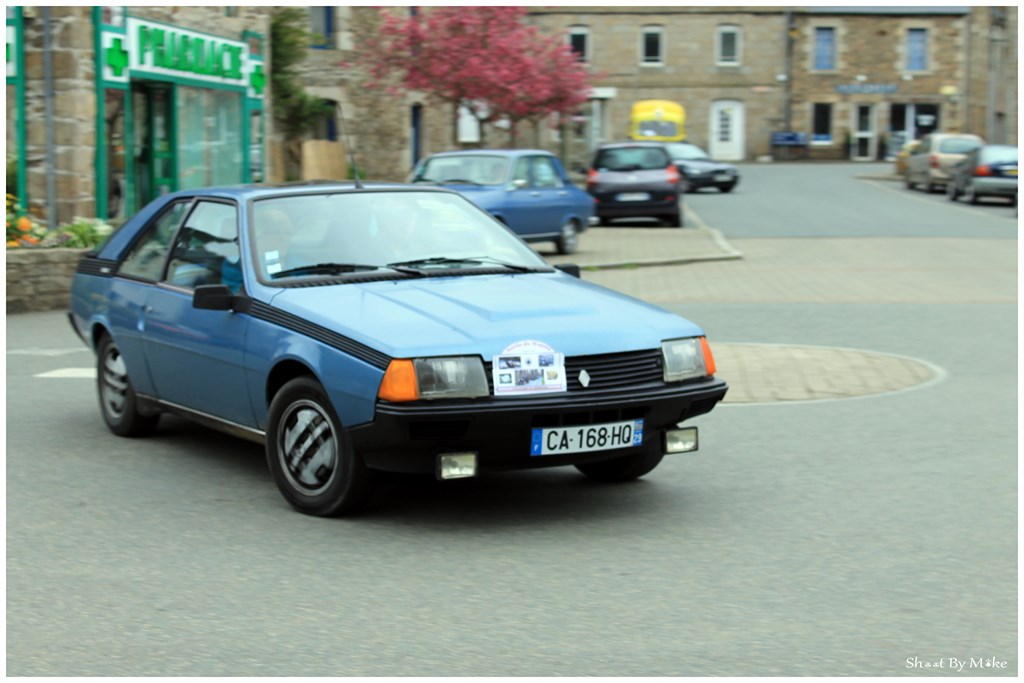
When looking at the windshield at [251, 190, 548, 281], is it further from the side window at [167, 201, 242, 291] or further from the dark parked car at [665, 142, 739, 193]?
the dark parked car at [665, 142, 739, 193]

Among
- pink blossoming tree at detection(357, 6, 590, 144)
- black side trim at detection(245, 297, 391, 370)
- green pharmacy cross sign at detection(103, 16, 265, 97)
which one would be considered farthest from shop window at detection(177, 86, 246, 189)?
black side trim at detection(245, 297, 391, 370)

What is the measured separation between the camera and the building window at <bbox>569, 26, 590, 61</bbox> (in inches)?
2694

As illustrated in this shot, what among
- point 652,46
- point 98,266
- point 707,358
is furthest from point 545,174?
point 652,46

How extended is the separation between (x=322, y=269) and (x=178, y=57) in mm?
17414

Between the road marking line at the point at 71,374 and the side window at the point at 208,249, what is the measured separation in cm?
324

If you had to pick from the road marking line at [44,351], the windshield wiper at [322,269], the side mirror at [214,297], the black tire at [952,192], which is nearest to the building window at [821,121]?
the black tire at [952,192]

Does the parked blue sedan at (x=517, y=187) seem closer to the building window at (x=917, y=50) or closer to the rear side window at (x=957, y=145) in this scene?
the rear side window at (x=957, y=145)

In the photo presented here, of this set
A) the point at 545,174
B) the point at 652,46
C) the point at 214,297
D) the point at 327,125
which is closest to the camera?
the point at 214,297

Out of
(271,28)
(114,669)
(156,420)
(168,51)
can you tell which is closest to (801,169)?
(271,28)

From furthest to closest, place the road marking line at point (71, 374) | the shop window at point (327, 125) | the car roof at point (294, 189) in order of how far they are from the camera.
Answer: the shop window at point (327, 125) → the road marking line at point (71, 374) → the car roof at point (294, 189)

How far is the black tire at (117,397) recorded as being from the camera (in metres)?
8.31

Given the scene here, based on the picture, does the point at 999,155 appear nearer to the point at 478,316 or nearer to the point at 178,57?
the point at 178,57

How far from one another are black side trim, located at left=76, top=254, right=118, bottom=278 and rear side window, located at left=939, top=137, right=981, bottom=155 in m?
36.4

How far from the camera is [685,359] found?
260 inches
